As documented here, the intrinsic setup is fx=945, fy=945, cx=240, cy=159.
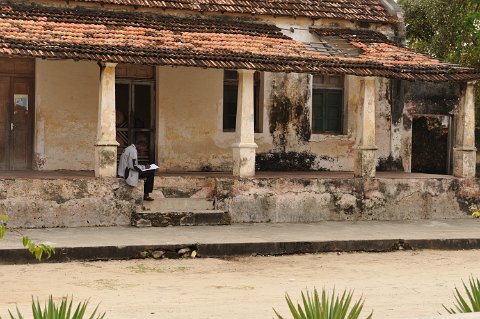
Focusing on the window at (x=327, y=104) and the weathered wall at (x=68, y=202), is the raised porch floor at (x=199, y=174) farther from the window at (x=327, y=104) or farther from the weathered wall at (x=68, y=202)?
the window at (x=327, y=104)

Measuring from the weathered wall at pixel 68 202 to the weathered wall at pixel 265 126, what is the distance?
10.1 feet

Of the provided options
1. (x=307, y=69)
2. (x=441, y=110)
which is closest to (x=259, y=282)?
(x=307, y=69)

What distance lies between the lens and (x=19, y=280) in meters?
10.6

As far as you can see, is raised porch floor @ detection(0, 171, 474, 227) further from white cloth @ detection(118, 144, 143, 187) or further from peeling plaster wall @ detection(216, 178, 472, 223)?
white cloth @ detection(118, 144, 143, 187)

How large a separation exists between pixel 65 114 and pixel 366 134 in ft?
18.0

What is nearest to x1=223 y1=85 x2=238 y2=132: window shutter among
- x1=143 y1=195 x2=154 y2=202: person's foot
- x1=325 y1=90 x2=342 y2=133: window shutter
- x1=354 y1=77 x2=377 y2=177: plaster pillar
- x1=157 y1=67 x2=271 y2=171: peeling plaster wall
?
x1=157 y1=67 x2=271 y2=171: peeling plaster wall

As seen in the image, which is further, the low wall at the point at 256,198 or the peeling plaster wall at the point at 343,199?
the peeling plaster wall at the point at 343,199

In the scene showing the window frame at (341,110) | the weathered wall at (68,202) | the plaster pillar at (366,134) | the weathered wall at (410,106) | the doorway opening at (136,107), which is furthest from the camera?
the weathered wall at (410,106)

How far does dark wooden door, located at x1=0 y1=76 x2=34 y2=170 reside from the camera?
16953mm

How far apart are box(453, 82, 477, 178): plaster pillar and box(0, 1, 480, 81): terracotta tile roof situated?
566mm

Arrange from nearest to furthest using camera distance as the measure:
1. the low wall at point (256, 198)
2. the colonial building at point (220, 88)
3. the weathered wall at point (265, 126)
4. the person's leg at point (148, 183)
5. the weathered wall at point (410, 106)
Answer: the low wall at point (256, 198)
the person's leg at point (148, 183)
the colonial building at point (220, 88)
the weathered wall at point (265, 126)
the weathered wall at point (410, 106)

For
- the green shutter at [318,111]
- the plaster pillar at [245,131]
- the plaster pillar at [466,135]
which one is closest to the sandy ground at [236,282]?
the plaster pillar at [245,131]

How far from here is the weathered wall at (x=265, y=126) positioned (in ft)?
59.2

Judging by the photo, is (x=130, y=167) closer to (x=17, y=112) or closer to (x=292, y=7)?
(x=17, y=112)
